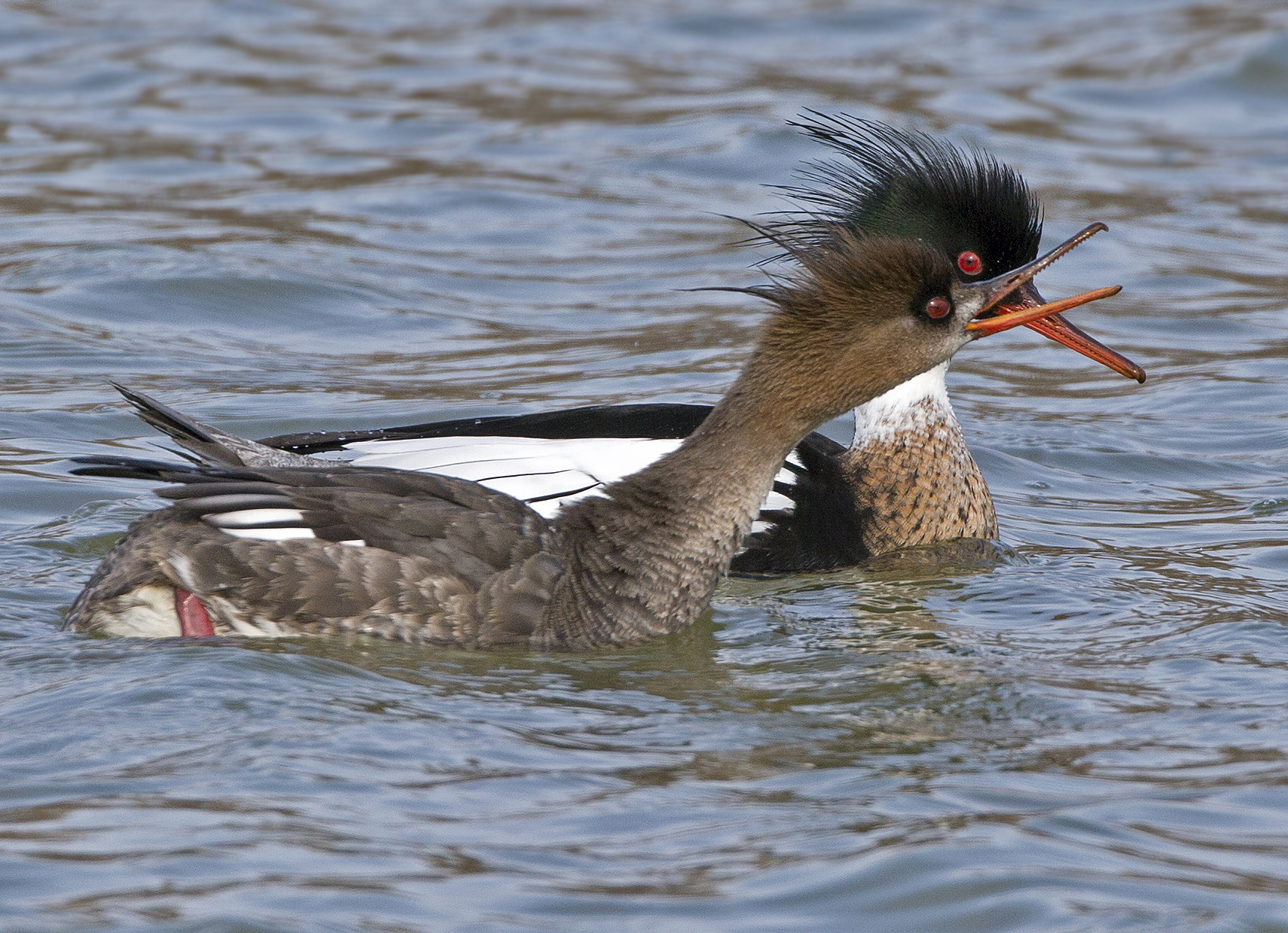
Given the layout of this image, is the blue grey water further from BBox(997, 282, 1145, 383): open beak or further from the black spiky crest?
the black spiky crest

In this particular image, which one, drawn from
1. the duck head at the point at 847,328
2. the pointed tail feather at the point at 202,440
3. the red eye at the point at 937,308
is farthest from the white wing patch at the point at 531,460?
the red eye at the point at 937,308

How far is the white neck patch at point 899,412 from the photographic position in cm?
691

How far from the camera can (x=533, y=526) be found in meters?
5.34

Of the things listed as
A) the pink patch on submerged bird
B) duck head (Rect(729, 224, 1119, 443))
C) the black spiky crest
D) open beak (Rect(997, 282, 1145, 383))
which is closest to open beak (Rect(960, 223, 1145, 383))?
open beak (Rect(997, 282, 1145, 383))

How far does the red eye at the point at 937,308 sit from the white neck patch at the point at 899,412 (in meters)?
1.39

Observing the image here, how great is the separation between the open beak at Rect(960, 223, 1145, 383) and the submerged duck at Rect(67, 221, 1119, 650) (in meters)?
0.04

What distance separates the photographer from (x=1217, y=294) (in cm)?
1084

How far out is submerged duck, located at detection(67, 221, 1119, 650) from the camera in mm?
5141

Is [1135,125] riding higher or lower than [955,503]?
higher

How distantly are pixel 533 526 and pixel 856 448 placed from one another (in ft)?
6.44

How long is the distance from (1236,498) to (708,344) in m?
3.00

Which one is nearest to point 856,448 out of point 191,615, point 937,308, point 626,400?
point 937,308

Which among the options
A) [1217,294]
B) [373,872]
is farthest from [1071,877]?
[1217,294]

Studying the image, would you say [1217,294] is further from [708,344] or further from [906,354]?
[906,354]
